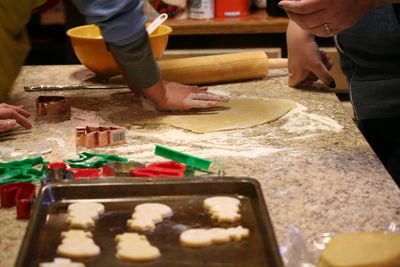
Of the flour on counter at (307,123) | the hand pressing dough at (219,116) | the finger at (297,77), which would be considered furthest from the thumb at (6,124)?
the finger at (297,77)

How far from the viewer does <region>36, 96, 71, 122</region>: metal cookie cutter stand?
4.99ft

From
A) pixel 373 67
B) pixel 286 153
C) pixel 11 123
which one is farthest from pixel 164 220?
pixel 373 67

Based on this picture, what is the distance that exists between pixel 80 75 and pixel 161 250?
124 centimetres

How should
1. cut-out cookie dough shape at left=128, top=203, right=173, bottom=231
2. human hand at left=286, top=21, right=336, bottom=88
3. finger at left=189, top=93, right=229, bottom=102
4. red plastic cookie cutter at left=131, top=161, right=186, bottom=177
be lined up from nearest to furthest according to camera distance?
cut-out cookie dough shape at left=128, top=203, right=173, bottom=231, red plastic cookie cutter at left=131, top=161, right=186, bottom=177, finger at left=189, top=93, right=229, bottom=102, human hand at left=286, top=21, right=336, bottom=88

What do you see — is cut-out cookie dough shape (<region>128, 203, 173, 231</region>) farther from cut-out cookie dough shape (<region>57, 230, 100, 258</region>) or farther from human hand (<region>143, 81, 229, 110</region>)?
human hand (<region>143, 81, 229, 110</region>)

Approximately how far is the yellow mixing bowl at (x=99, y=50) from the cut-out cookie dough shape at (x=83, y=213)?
0.86m

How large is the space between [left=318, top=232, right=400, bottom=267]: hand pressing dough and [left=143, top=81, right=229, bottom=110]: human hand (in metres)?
0.78

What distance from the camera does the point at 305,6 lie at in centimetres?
128

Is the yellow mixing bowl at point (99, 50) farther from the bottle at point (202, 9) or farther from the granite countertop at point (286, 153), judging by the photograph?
the bottle at point (202, 9)

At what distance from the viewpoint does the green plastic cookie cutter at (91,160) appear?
117 centimetres

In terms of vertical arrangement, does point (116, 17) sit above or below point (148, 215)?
above

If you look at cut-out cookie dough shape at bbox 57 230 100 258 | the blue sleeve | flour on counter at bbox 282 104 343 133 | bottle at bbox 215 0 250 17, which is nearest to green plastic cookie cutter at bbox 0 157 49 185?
cut-out cookie dough shape at bbox 57 230 100 258

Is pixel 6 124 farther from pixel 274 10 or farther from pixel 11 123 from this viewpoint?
pixel 274 10

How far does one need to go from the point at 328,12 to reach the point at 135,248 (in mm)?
726
